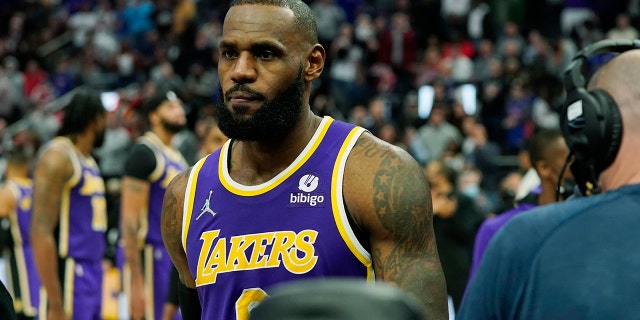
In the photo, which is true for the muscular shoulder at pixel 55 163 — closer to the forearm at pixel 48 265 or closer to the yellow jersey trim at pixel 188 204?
the forearm at pixel 48 265

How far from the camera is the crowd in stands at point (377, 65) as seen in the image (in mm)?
15539

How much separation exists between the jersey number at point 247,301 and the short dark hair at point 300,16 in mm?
926

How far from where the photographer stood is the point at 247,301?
11.7 ft

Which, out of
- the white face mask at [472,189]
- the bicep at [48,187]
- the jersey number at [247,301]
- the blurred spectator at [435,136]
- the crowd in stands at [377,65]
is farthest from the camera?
the crowd in stands at [377,65]

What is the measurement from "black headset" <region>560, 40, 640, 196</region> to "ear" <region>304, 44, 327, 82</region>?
1.35 m

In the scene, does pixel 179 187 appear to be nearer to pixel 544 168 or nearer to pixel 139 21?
pixel 544 168

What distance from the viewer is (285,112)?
3.71 meters

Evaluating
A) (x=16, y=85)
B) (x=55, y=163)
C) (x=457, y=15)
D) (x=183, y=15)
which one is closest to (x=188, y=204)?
(x=55, y=163)

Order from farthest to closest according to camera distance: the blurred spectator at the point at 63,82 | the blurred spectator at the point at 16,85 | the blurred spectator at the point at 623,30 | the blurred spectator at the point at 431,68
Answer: the blurred spectator at the point at 63,82 → the blurred spectator at the point at 16,85 → the blurred spectator at the point at 431,68 → the blurred spectator at the point at 623,30

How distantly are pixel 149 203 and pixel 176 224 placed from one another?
152 inches

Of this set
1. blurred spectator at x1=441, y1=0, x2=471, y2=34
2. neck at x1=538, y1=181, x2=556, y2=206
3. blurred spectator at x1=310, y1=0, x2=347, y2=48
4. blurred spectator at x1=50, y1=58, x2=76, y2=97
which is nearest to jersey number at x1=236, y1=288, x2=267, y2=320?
neck at x1=538, y1=181, x2=556, y2=206

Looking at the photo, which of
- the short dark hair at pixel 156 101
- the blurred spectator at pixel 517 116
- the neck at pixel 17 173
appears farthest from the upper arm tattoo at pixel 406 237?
the blurred spectator at pixel 517 116

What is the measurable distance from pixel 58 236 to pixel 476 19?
43.2 feet

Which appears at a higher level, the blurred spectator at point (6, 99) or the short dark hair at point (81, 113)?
the short dark hair at point (81, 113)
